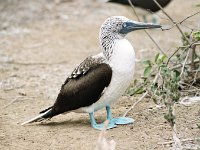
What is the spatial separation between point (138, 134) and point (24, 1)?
8083 millimetres

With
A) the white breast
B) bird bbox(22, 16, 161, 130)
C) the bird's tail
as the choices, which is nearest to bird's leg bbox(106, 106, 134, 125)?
bird bbox(22, 16, 161, 130)

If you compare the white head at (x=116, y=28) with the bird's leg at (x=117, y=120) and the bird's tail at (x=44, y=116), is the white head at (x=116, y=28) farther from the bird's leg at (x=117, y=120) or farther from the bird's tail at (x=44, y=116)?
the bird's tail at (x=44, y=116)

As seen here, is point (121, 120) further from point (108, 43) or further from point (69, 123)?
point (108, 43)

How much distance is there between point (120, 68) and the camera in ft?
18.1

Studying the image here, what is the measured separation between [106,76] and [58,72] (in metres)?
2.96

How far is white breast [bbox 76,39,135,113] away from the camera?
553cm

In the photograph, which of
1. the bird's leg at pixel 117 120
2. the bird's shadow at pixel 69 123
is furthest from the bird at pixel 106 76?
the bird's shadow at pixel 69 123

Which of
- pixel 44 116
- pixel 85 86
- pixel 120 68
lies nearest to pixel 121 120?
pixel 85 86

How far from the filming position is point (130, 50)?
5.58 metres

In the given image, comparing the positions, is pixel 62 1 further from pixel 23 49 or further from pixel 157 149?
pixel 157 149

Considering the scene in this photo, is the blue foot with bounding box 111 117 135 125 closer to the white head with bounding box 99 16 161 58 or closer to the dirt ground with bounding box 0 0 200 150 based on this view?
the dirt ground with bounding box 0 0 200 150

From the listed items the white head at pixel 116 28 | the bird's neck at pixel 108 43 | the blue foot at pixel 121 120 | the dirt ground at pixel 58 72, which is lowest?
the dirt ground at pixel 58 72

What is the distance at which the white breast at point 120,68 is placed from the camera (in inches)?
218

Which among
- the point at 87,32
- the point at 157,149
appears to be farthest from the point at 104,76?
the point at 87,32
